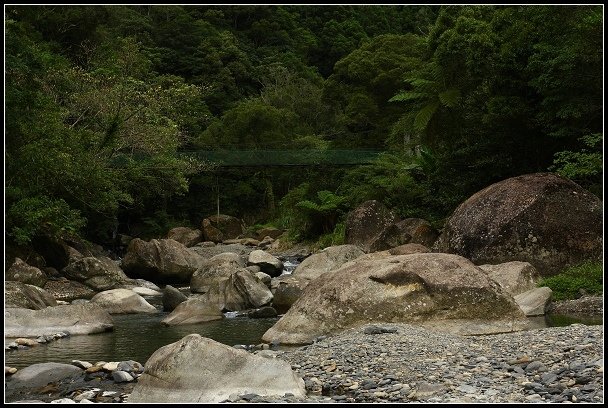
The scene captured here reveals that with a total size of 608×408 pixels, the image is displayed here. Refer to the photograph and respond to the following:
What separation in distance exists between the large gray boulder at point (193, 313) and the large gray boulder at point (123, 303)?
1.85 meters

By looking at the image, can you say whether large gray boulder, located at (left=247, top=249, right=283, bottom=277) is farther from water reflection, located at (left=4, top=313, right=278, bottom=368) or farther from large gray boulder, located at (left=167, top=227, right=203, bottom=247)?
large gray boulder, located at (left=167, top=227, right=203, bottom=247)

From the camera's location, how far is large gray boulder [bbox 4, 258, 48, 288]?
1894 cm

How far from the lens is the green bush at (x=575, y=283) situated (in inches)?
561

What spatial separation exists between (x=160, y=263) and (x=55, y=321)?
9.86 m

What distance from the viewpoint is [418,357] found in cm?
859

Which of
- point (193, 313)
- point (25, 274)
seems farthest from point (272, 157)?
point (193, 313)

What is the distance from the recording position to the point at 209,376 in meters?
7.36

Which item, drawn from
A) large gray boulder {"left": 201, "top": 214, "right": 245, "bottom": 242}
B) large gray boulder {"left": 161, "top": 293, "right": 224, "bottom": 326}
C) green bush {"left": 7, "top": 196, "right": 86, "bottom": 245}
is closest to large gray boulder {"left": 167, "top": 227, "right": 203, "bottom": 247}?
large gray boulder {"left": 201, "top": 214, "right": 245, "bottom": 242}

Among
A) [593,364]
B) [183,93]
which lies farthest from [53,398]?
[183,93]

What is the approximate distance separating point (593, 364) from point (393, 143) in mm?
27352

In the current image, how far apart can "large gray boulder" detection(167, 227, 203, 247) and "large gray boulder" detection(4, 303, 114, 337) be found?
24129 millimetres

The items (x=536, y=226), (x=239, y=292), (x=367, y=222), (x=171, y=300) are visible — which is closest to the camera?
(x=239, y=292)

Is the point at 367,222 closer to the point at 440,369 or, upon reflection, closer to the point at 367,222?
the point at 367,222

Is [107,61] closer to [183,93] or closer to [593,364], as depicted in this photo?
[183,93]
